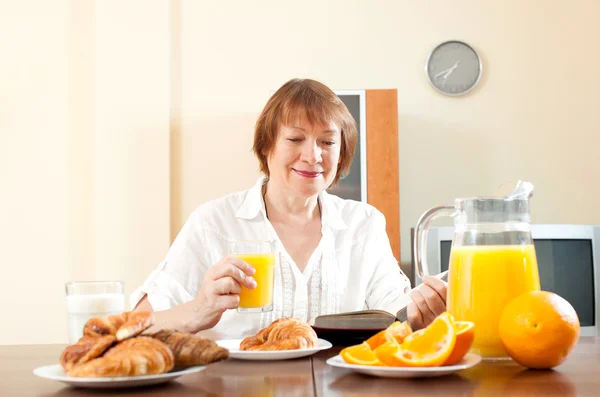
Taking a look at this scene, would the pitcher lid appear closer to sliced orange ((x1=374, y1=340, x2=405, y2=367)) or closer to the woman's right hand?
sliced orange ((x1=374, y1=340, x2=405, y2=367))

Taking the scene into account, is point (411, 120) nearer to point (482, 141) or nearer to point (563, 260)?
point (482, 141)

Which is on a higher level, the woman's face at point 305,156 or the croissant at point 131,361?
the woman's face at point 305,156

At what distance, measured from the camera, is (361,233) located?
2285mm

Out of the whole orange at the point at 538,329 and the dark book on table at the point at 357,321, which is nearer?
the whole orange at the point at 538,329

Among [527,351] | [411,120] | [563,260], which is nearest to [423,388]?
[527,351]

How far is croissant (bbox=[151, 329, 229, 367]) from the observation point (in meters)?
0.94

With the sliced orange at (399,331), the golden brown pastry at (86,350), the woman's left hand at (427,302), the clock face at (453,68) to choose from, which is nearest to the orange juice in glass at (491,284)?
the sliced orange at (399,331)

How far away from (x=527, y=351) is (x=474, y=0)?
10.8 feet

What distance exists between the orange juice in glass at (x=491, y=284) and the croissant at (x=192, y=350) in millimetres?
396

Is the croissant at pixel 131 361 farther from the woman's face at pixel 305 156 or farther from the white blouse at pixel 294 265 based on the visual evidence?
the woman's face at pixel 305 156

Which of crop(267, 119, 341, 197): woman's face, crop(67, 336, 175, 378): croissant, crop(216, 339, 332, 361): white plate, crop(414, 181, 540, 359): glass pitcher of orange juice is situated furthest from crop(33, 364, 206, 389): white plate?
crop(267, 119, 341, 197): woman's face

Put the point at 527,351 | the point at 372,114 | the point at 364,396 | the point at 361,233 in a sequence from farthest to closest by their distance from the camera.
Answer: the point at 372,114 < the point at 361,233 < the point at 527,351 < the point at 364,396

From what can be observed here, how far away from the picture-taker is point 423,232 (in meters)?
1.21

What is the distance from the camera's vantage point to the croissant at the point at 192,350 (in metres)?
0.94
